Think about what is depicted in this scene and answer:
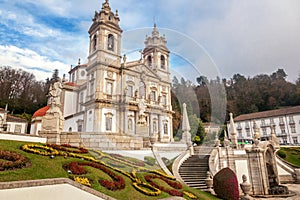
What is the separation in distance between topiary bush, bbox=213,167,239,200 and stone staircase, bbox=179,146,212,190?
1.45m

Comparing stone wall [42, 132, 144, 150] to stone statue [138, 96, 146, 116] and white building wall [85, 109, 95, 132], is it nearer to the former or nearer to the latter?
stone statue [138, 96, 146, 116]

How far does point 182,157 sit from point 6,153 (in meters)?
10.5

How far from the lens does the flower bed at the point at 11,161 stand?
6.72 metres

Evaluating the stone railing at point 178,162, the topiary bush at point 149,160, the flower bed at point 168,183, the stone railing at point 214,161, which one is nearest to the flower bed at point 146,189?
the flower bed at point 168,183

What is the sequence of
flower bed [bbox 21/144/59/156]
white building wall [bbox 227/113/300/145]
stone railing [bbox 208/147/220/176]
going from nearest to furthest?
1. flower bed [bbox 21/144/59/156]
2. stone railing [bbox 208/147/220/176]
3. white building wall [bbox 227/113/300/145]

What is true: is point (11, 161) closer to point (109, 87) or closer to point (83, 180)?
point (83, 180)

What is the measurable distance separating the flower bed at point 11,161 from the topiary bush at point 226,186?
29.3ft

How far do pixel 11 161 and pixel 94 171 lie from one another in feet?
9.48

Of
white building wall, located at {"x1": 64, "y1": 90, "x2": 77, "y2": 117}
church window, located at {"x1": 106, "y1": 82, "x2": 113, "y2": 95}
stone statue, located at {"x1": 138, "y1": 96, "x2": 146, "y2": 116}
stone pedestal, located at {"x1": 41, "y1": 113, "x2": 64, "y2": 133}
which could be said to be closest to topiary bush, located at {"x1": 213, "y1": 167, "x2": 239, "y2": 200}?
stone statue, located at {"x1": 138, "y1": 96, "x2": 146, "y2": 116}

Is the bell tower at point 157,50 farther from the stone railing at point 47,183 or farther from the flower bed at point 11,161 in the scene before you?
the flower bed at point 11,161

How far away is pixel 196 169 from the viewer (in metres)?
14.1

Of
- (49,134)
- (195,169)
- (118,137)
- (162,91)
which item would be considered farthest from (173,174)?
(49,134)

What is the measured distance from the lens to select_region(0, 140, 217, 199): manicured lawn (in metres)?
6.80

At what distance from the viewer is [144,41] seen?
26.0ft
